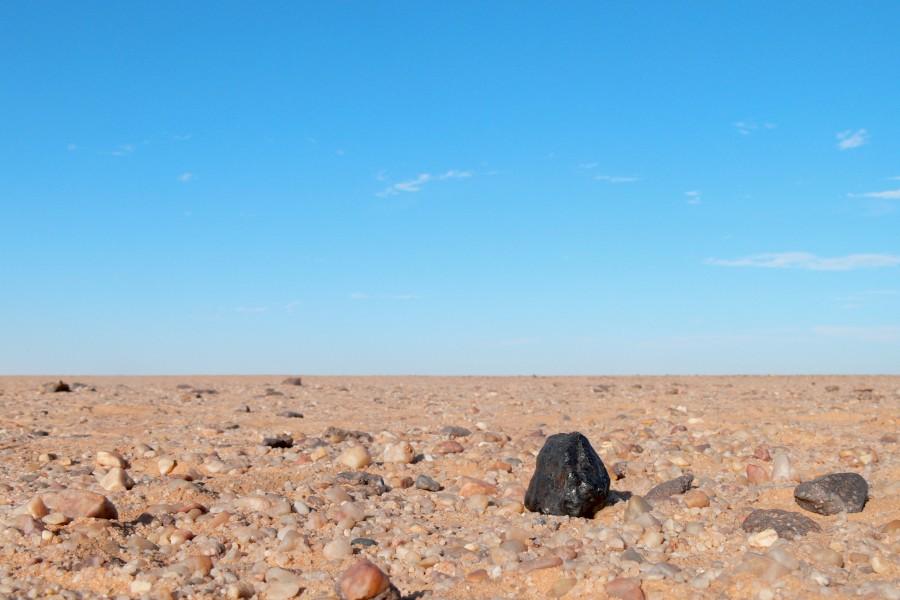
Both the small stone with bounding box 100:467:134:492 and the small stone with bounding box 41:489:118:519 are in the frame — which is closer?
the small stone with bounding box 41:489:118:519

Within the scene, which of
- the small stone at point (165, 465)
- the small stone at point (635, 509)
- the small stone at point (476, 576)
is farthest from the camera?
the small stone at point (165, 465)

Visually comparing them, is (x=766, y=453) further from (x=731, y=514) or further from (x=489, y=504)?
(x=489, y=504)

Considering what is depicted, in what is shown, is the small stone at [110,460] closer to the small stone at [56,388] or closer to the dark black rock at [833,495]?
the dark black rock at [833,495]

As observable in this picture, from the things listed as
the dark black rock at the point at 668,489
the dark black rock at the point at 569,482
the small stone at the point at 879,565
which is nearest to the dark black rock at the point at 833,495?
the dark black rock at the point at 668,489

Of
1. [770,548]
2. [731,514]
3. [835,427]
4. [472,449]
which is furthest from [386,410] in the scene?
[770,548]

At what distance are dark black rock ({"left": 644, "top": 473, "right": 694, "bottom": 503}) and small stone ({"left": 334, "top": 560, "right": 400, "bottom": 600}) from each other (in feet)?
6.84

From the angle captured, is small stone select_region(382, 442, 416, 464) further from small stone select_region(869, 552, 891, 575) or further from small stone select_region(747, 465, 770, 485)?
small stone select_region(869, 552, 891, 575)

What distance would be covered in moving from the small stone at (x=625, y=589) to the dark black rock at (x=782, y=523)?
3.32 feet

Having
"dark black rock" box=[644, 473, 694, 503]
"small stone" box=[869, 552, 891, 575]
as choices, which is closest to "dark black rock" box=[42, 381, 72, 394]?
"dark black rock" box=[644, 473, 694, 503]

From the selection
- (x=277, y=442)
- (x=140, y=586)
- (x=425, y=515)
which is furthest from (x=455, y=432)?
(x=140, y=586)

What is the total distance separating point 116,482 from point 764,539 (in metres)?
3.70

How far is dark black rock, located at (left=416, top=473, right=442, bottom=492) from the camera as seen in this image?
16.8 feet

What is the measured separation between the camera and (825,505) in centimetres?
433

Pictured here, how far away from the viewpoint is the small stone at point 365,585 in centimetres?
319
